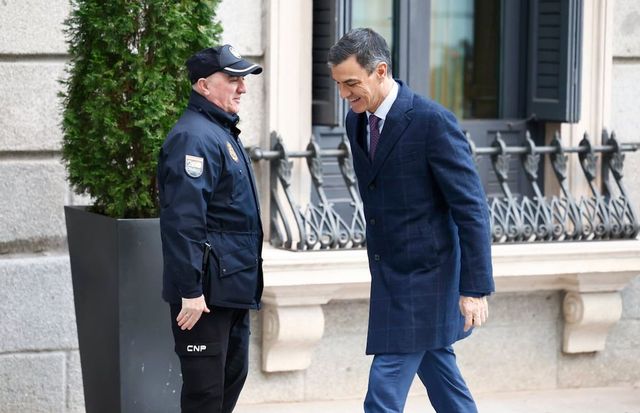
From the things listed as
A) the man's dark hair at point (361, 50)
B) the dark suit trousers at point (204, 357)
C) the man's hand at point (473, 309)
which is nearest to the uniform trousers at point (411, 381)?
the man's hand at point (473, 309)

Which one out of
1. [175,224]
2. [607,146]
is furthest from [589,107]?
[175,224]

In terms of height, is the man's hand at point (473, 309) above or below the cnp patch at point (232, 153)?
below

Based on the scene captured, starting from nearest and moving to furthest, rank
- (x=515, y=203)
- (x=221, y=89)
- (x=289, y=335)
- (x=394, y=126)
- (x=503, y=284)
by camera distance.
→ (x=394, y=126) < (x=221, y=89) < (x=289, y=335) < (x=503, y=284) < (x=515, y=203)

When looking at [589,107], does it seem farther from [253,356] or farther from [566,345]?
[253,356]

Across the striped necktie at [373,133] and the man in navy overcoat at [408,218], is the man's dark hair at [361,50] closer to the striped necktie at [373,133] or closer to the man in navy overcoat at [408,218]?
the man in navy overcoat at [408,218]

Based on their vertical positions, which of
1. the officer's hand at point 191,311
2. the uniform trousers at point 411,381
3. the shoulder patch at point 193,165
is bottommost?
the uniform trousers at point 411,381

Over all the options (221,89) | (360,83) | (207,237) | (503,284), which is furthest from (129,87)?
(503,284)

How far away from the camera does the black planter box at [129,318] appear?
5.66 metres

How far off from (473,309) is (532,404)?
9.40 ft

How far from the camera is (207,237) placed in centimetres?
521

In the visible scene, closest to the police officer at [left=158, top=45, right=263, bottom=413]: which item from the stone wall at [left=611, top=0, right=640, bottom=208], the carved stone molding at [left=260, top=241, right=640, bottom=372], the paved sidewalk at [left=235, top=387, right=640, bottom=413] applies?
the carved stone molding at [left=260, top=241, right=640, bottom=372]

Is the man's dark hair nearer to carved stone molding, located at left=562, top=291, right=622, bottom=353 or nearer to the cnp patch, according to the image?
the cnp patch

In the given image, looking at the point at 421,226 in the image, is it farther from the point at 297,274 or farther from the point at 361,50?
the point at 297,274

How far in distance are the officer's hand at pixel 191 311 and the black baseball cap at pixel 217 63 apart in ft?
2.79
